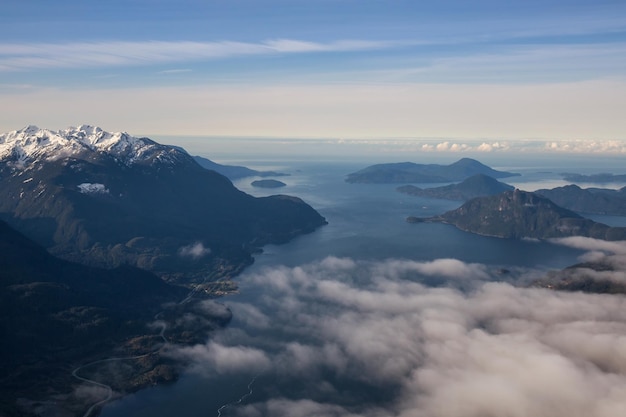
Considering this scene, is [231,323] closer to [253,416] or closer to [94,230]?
[253,416]

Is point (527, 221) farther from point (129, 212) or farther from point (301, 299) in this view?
point (129, 212)

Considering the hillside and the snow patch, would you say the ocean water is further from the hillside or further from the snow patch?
the snow patch

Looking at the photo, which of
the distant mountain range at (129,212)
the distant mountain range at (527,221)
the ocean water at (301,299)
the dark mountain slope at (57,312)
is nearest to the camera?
the ocean water at (301,299)

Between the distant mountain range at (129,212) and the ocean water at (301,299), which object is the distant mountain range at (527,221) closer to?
the ocean water at (301,299)

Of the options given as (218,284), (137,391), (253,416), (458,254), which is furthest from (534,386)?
(458,254)

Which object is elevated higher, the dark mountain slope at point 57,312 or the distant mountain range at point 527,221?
the distant mountain range at point 527,221

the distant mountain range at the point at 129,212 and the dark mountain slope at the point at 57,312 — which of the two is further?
the distant mountain range at the point at 129,212

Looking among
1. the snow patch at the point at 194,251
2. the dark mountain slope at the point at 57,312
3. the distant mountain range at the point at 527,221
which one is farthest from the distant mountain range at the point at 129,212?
the distant mountain range at the point at 527,221
